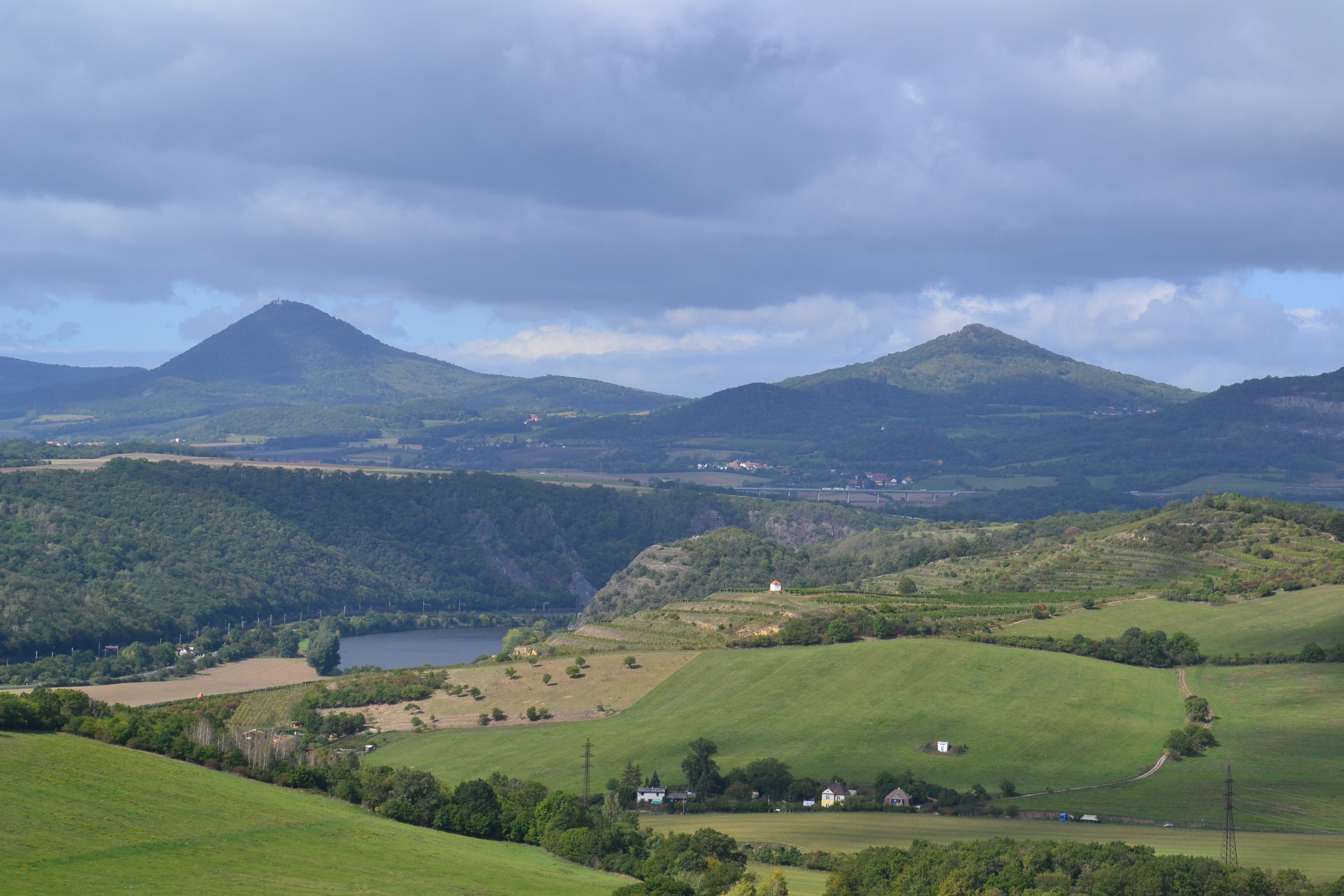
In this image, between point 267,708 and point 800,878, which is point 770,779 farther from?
point 267,708

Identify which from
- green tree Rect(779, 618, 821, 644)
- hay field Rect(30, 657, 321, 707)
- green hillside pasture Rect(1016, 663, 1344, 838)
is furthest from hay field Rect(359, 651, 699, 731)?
green hillside pasture Rect(1016, 663, 1344, 838)

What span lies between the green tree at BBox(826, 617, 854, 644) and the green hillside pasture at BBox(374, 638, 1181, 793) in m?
3.16

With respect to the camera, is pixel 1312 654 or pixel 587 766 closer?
Answer: pixel 587 766

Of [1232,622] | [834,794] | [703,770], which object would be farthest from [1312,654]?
[703,770]

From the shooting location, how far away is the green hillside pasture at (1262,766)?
249ft

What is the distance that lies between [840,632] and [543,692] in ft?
90.9

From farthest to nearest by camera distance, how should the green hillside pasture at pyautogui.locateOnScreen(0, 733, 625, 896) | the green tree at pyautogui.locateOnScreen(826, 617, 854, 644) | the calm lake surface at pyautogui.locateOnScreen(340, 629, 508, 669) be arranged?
the calm lake surface at pyautogui.locateOnScreen(340, 629, 508, 669) → the green tree at pyautogui.locateOnScreen(826, 617, 854, 644) → the green hillside pasture at pyautogui.locateOnScreen(0, 733, 625, 896)

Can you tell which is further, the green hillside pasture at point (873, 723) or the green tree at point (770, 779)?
the green hillside pasture at point (873, 723)

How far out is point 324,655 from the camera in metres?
156

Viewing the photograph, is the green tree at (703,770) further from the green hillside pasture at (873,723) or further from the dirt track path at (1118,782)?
the dirt track path at (1118,782)

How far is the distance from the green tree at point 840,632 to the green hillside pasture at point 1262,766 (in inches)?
1126

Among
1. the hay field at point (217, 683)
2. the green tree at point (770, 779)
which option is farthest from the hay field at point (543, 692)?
the green tree at point (770, 779)

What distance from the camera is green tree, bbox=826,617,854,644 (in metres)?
123

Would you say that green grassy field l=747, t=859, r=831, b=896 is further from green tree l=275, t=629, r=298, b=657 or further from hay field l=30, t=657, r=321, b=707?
green tree l=275, t=629, r=298, b=657
